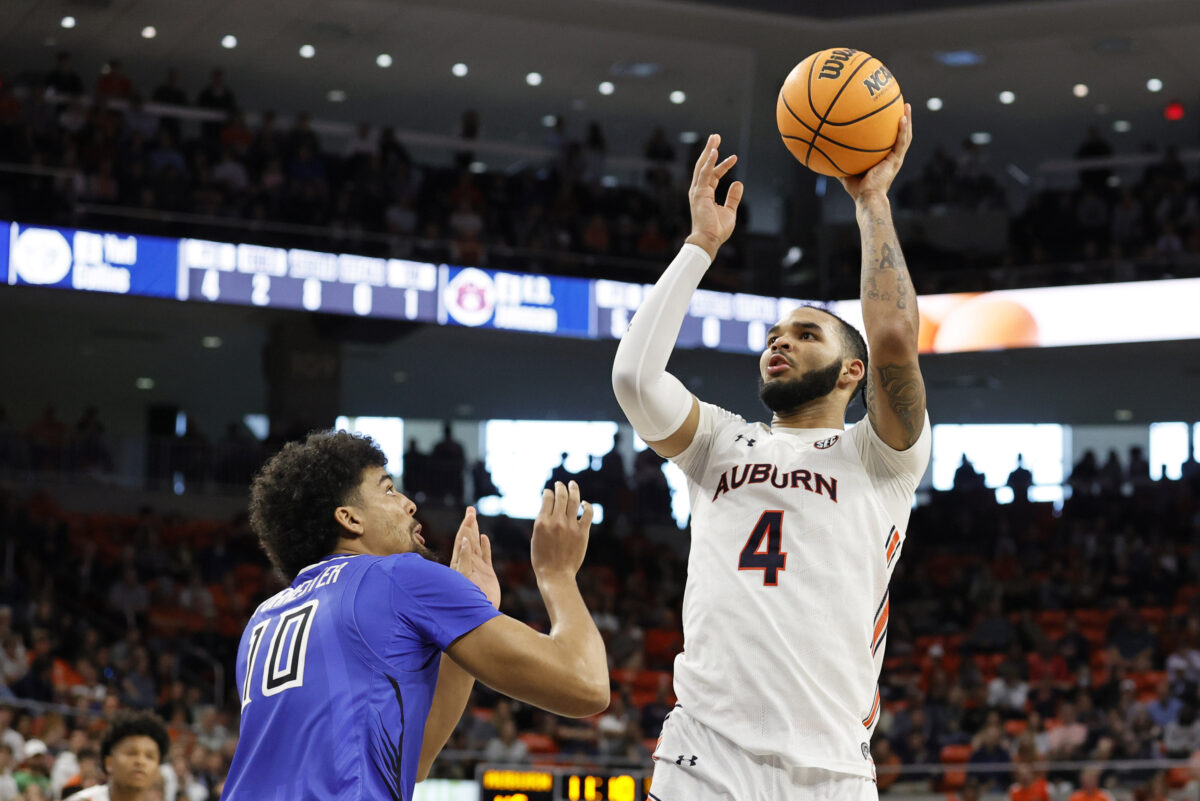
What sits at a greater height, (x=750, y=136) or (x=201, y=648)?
(x=750, y=136)

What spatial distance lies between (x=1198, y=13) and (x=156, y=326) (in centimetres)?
1560

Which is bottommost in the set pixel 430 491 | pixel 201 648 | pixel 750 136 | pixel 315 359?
pixel 201 648

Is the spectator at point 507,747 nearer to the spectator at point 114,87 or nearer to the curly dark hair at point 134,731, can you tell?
the curly dark hair at point 134,731

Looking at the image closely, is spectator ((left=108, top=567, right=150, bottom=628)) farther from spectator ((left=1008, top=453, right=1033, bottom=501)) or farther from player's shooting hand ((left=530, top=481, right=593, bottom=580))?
player's shooting hand ((left=530, top=481, right=593, bottom=580))

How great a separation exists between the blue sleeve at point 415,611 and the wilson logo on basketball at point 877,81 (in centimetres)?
187

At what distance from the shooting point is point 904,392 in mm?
3406

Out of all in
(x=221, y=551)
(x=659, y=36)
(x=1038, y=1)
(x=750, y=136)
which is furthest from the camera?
(x=750, y=136)

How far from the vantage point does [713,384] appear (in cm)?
2381

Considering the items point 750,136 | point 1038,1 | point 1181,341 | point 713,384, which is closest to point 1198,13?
point 1038,1

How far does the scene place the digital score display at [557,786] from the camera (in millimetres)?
9164

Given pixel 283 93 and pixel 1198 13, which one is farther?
pixel 283 93

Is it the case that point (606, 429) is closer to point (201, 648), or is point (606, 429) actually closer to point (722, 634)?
point (201, 648)

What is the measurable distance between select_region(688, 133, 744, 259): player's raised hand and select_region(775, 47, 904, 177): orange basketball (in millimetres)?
313

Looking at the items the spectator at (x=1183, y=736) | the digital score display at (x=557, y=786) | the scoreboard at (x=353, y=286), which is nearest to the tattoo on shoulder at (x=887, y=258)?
the digital score display at (x=557, y=786)
